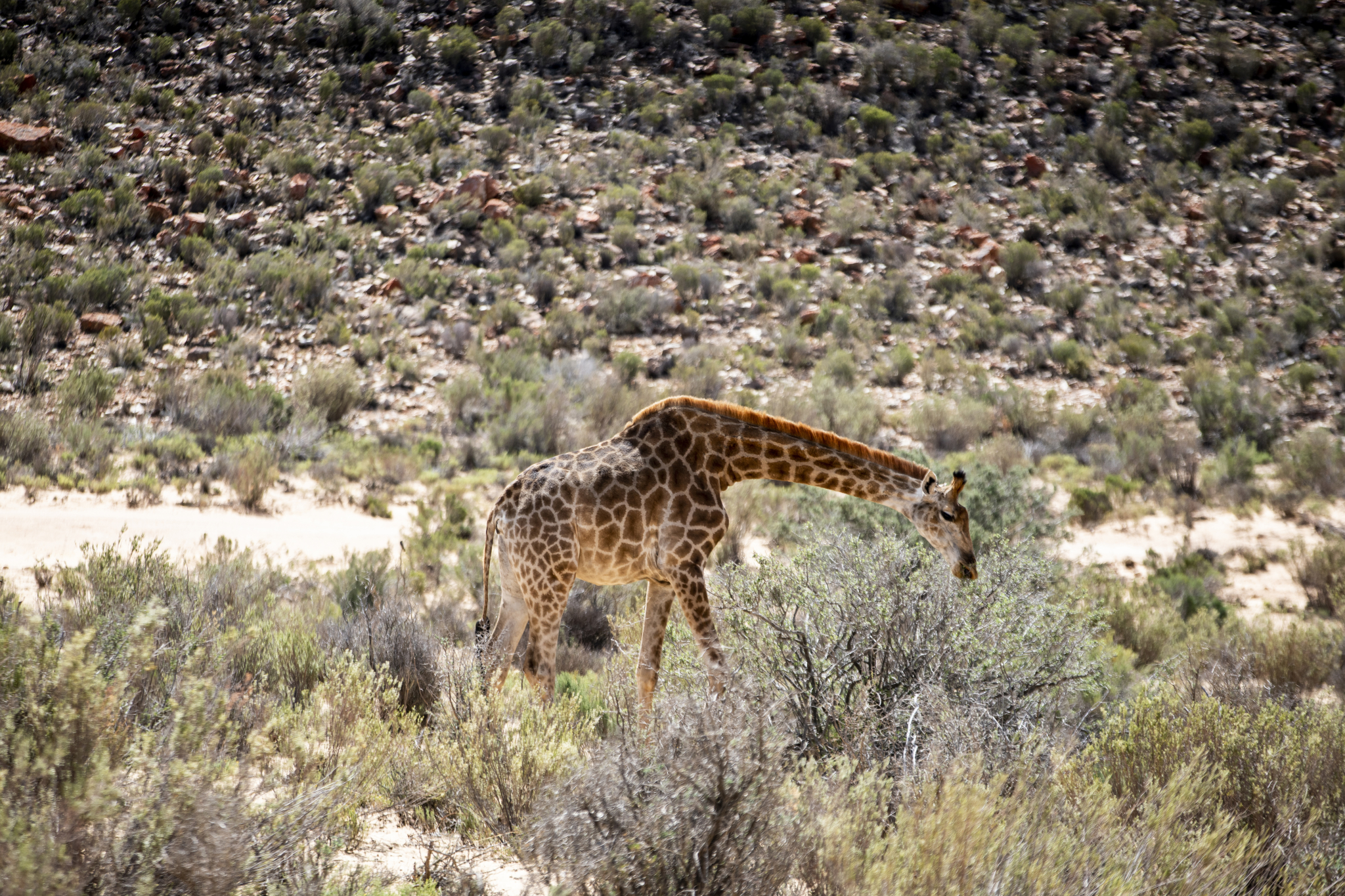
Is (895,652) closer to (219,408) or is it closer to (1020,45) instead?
(219,408)

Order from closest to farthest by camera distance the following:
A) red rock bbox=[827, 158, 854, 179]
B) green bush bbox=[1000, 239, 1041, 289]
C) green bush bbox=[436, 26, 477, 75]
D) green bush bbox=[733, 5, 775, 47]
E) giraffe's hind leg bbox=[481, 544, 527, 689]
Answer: giraffe's hind leg bbox=[481, 544, 527, 689]
green bush bbox=[1000, 239, 1041, 289]
red rock bbox=[827, 158, 854, 179]
green bush bbox=[436, 26, 477, 75]
green bush bbox=[733, 5, 775, 47]

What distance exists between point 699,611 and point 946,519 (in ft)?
5.62

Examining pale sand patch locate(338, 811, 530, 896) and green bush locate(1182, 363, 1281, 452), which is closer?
pale sand patch locate(338, 811, 530, 896)

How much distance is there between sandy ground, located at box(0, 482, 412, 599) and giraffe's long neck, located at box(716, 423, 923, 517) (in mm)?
5250

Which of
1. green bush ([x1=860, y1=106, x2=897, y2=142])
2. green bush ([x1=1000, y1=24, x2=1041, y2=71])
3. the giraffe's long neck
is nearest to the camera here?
the giraffe's long neck

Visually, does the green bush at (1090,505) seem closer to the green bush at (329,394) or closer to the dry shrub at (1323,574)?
the dry shrub at (1323,574)

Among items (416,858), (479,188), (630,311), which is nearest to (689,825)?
(416,858)

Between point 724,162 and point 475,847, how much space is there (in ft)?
85.4

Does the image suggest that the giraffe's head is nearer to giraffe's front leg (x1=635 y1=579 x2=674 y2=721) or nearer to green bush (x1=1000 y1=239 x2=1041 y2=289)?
giraffe's front leg (x1=635 y1=579 x2=674 y2=721)

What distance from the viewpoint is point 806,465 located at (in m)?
5.68

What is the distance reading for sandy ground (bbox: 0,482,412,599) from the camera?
29.6 feet

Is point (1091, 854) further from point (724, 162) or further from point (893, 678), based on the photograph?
point (724, 162)

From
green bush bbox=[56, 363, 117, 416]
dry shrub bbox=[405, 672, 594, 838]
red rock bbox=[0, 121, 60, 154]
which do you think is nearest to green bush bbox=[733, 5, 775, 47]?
red rock bbox=[0, 121, 60, 154]

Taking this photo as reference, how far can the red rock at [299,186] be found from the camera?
78.9 feet
